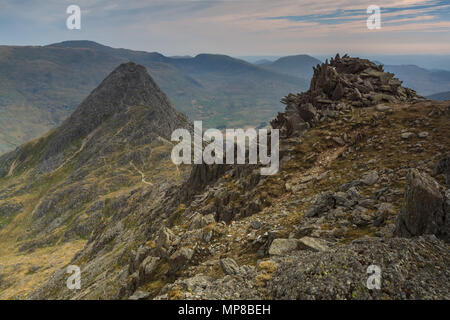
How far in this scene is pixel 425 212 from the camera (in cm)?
1522

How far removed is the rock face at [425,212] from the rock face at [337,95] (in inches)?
924

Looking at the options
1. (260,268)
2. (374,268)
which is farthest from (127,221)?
(374,268)

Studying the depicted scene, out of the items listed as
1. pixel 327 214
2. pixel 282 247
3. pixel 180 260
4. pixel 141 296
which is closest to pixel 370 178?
pixel 327 214

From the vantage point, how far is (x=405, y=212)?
15789mm

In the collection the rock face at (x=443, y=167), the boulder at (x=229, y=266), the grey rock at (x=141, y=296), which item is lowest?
the grey rock at (x=141, y=296)

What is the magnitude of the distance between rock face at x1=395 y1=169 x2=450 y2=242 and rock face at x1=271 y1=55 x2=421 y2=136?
2347 cm

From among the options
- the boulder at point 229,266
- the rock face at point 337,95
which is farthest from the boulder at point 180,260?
the rock face at point 337,95

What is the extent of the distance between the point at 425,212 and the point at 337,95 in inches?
1183

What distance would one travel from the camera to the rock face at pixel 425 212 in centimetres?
1499

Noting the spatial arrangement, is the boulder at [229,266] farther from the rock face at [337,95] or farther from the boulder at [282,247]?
the rock face at [337,95]

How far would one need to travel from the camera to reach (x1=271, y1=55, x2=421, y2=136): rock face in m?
39.1

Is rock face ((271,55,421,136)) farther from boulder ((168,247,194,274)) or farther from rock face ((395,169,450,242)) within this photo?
rock face ((395,169,450,242))
